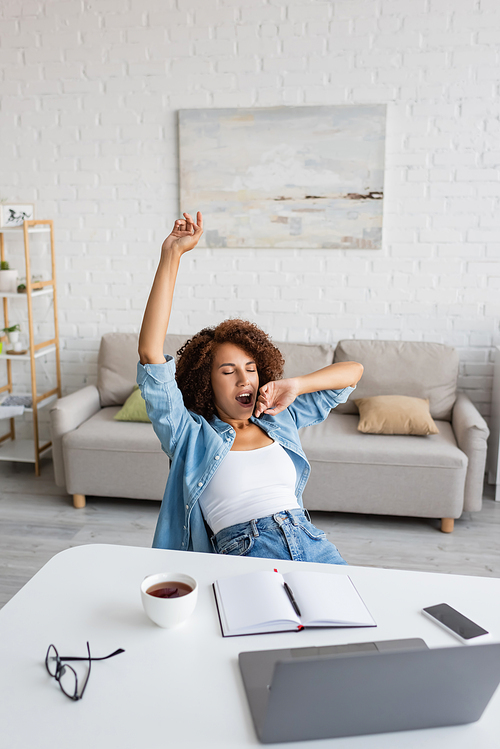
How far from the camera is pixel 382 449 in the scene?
9.14 ft

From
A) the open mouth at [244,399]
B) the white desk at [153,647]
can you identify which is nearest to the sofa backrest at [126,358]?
the open mouth at [244,399]

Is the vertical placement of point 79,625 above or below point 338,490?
above

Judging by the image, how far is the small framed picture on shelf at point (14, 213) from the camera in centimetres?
346

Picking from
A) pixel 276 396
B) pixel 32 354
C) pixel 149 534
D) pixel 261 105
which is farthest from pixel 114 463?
pixel 261 105

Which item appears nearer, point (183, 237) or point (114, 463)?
point (183, 237)

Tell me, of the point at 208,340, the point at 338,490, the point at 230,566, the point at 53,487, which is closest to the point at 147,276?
the point at 53,487

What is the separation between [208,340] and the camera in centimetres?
153

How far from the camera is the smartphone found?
37.5 inches

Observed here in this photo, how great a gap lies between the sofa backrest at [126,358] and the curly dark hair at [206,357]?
173 cm

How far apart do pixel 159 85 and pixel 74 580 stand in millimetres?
2993

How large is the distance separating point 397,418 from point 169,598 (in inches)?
83.6

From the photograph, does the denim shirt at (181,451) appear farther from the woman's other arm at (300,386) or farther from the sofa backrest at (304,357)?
the sofa backrest at (304,357)

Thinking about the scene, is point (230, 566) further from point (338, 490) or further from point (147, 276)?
point (147, 276)

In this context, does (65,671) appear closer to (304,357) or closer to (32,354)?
(304,357)
